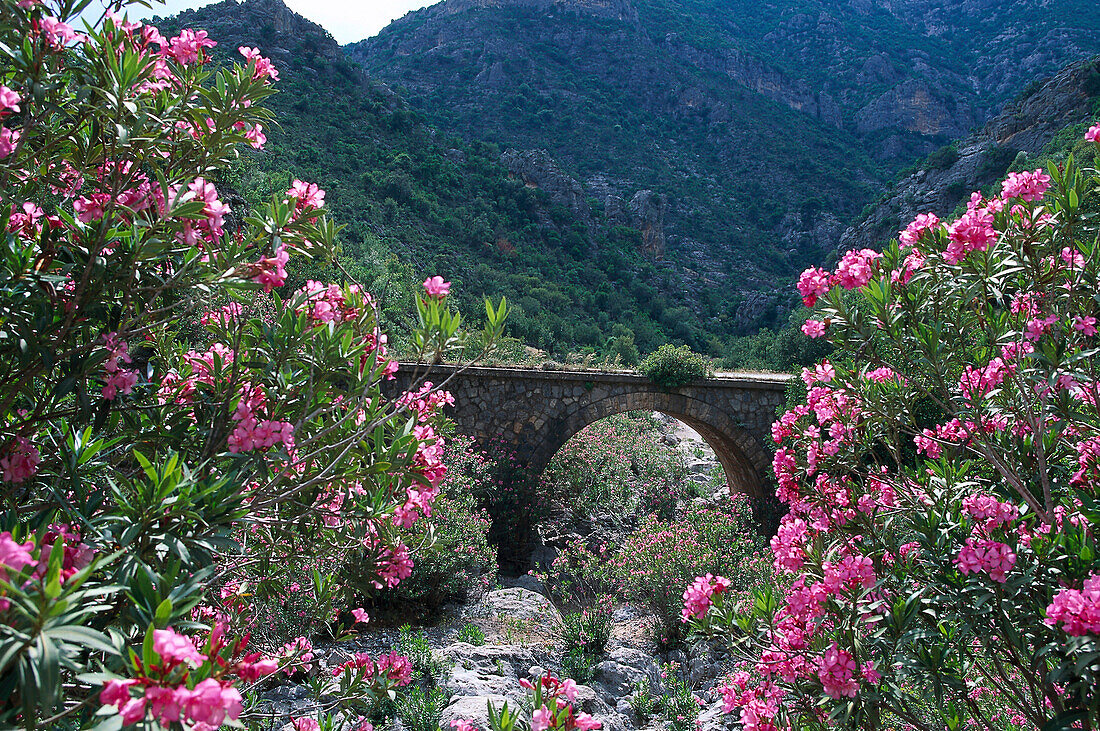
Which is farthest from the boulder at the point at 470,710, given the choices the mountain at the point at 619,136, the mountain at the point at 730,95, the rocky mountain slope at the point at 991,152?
the mountain at the point at 730,95

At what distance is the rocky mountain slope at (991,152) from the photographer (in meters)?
22.1

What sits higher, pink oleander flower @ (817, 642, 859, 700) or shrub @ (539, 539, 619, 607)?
pink oleander flower @ (817, 642, 859, 700)

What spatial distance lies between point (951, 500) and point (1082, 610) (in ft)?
2.36

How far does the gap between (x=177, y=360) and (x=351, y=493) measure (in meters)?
0.75

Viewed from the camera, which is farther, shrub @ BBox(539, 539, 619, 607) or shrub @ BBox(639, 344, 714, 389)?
shrub @ BBox(639, 344, 714, 389)

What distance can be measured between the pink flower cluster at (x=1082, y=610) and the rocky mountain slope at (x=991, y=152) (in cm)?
2419

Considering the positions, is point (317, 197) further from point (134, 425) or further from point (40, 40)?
point (134, 425)

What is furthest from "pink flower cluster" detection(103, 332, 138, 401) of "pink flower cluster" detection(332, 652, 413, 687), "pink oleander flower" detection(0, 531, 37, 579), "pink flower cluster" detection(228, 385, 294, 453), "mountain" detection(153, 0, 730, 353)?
"mountain" detection(153, 0, 730, 353)

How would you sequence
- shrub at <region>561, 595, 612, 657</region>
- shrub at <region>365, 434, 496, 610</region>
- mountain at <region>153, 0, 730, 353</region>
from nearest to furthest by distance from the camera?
shrub at <region>561, 595, 612, 657</region>
shrub at <region>365, 434, 496, 610</region>
mountain at <region>153, 0, 730, 353</region>

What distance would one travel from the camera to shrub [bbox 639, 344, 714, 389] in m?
9.35

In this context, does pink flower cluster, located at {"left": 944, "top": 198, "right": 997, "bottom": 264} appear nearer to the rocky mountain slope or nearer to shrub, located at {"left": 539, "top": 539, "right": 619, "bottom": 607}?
shrub, located at {"left": 539, "top": 539, "right": 619, "bottom": 607}

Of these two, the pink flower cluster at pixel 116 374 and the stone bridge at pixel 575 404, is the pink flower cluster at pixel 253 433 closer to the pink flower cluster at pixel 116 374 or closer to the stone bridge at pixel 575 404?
the pink flower cluster at pixel 116 374

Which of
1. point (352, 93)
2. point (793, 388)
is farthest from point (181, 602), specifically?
point (352, 93)

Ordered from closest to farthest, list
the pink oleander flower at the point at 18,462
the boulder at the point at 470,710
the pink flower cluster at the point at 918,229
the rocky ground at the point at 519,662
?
the pink oleander flower at the point at 18,462 < the pink flower cluster at the point at 918,229 < the boulder at the point at 470,710 < the rocky ground at the point at 519,662
